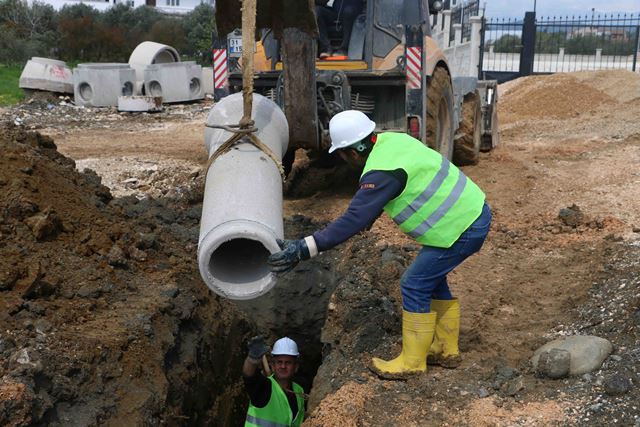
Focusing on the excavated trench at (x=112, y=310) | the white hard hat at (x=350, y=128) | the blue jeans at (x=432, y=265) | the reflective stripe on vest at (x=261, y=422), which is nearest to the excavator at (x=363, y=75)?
the excavated trench at (x=112, y=310)

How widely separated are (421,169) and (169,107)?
1389 cm

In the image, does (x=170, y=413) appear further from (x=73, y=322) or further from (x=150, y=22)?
(x=150, y=22)

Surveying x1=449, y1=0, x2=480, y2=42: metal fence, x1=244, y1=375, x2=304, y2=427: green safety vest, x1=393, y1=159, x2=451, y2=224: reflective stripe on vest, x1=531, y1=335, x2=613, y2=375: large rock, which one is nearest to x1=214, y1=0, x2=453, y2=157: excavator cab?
x1=244, y1=375, x2=304, y2=427: green safety vest

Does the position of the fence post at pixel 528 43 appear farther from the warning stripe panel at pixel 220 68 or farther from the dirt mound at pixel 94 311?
the dirt mound at pixel 94 311

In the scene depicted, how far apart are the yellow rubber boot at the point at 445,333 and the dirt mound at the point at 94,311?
5.56 feet

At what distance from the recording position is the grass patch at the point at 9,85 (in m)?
17.3

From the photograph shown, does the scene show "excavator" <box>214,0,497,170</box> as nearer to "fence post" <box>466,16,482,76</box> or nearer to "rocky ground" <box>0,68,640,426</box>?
"rocky ground" <box>0,68,640,426</box>

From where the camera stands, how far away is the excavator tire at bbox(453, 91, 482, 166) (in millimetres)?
9883

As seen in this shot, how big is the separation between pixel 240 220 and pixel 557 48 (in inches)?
797

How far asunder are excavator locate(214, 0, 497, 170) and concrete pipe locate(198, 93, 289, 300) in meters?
1.75

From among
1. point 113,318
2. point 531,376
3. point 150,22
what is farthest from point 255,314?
point 150,22

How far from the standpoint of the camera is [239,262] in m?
4.55

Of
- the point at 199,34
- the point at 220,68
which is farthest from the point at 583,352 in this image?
the point at 199,34

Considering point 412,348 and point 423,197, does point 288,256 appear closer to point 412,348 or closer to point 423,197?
point 423,197
